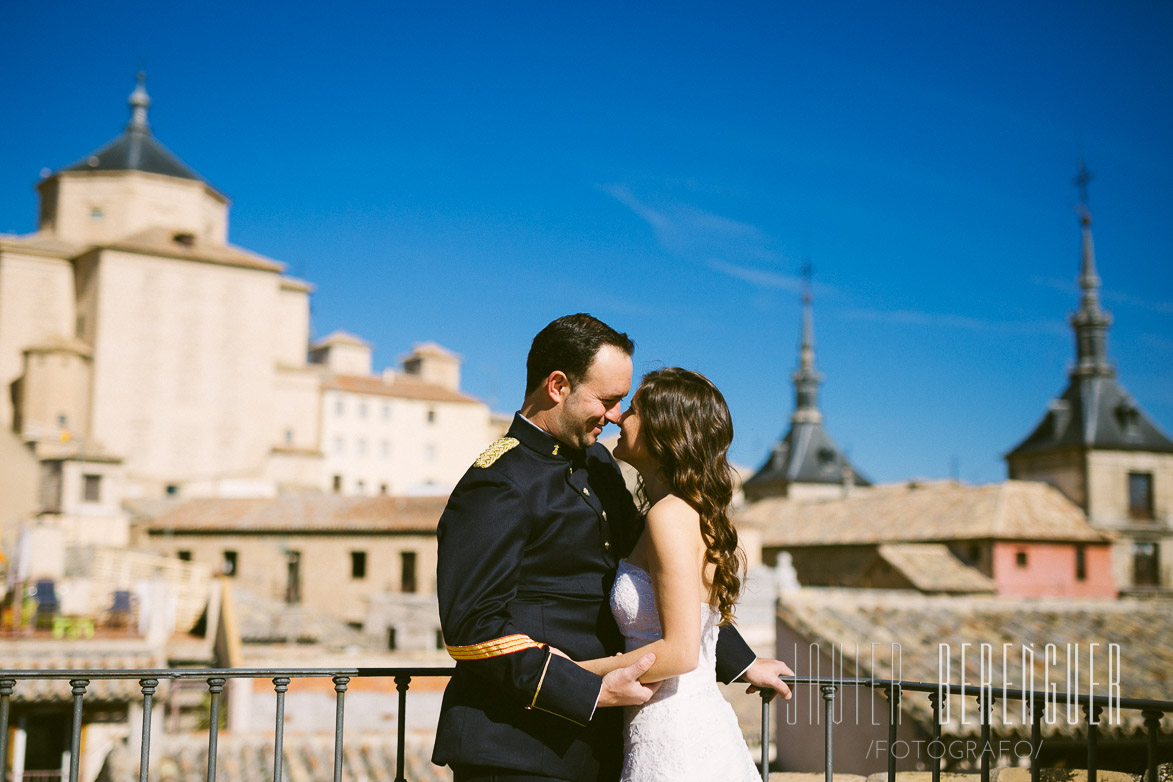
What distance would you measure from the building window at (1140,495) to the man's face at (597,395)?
2450 inches

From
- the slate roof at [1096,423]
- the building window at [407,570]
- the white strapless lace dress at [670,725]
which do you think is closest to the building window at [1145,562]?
the slate roof at [1096,423]

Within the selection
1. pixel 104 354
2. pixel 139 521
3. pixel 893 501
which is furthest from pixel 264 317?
pixel 893 501

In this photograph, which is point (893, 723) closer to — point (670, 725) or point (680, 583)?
point (670, 725)

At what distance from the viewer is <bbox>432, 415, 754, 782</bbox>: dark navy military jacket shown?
109 inches

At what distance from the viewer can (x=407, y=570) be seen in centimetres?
3603

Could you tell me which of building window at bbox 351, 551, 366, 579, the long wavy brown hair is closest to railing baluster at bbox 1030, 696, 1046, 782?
the long wavy brown hair

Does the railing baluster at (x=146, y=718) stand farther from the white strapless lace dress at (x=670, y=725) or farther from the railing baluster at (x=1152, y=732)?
the railing baluster at (x=1152, y=732)

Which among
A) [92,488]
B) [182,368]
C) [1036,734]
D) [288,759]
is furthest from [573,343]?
[182,368]

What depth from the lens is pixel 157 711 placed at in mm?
19266

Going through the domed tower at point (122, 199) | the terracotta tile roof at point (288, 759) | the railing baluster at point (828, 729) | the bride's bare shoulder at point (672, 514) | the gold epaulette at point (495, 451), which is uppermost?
the domed tower at point (122, 199)

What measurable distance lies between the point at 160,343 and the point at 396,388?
1621 centimetres

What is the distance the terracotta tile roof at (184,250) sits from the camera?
54438 mm

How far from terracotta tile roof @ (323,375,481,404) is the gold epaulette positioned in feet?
197

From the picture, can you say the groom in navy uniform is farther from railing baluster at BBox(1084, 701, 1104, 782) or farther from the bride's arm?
railing baluster at BBox(1084, 701, 1104, 782)
